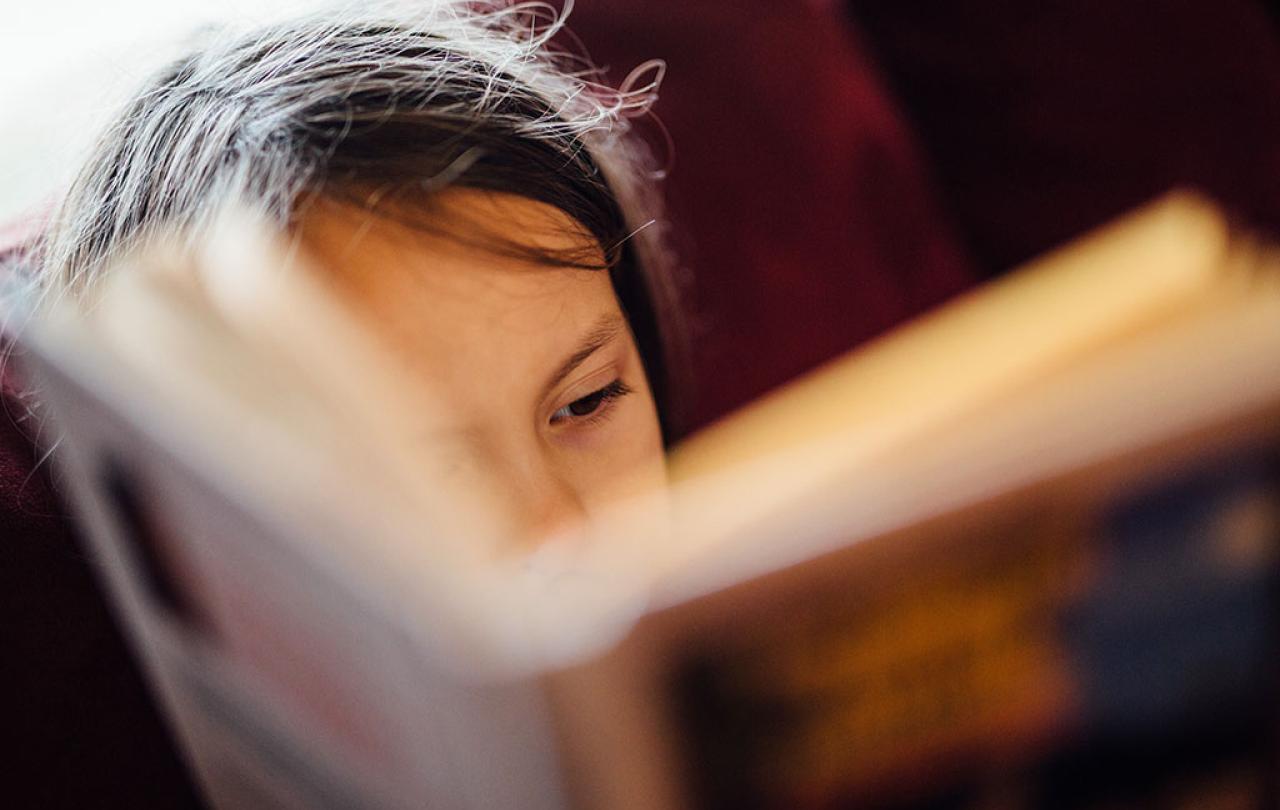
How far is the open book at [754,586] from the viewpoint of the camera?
24cm

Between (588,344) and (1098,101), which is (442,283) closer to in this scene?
(588,344)

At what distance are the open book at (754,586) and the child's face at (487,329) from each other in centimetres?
8

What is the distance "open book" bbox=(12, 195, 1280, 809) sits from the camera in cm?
24

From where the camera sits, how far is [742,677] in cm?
26

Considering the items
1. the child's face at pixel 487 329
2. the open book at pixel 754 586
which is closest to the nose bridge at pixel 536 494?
the child's face at pixel 487 329

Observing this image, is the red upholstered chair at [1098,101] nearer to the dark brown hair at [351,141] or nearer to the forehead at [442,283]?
the dark brown hair at [351,141]

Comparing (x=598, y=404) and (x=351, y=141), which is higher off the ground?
(x=351, y=141)

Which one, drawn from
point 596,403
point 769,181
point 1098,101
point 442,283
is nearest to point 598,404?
point 596,403

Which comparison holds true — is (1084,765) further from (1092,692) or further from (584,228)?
(584,228)

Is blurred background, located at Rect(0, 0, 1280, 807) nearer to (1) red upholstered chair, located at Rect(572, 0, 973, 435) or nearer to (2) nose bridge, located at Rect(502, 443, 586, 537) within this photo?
(1) red upholstered chair, located at Rect(572, 0, 973, 435)

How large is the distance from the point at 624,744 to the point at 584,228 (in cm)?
38

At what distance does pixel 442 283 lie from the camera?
0.49 m

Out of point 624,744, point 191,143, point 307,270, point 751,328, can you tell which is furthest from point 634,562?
point 751,328

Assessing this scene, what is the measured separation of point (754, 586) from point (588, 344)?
12.1 inches
